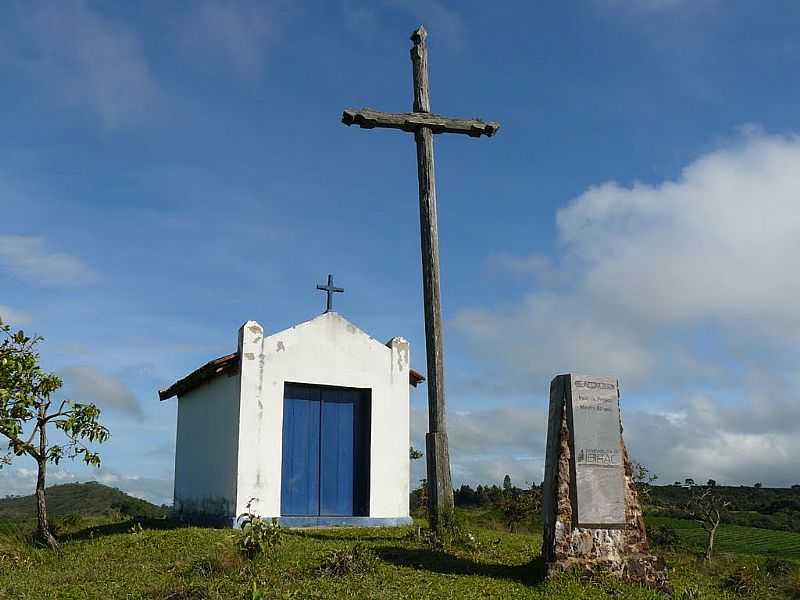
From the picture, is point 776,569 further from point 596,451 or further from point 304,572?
point 304,572

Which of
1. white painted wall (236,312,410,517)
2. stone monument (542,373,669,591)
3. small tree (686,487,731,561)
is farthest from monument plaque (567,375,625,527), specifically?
small tree (686,487,731,561)

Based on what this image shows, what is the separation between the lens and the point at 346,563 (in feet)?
36.6

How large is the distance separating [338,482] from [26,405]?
631 cm

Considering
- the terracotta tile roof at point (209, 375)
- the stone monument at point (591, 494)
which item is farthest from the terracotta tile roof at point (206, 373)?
the stone monument at point (591, 494)

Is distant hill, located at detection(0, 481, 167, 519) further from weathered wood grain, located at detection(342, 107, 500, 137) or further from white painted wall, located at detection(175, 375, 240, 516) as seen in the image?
weathered wood grain, located at detection(342, 107, 500, 137)

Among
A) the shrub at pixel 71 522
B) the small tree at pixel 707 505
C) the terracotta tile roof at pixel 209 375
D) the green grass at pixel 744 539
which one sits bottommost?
the green grass at pixel 744 539

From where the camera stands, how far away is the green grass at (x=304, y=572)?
33.4 feet

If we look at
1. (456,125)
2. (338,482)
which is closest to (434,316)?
(456,125)

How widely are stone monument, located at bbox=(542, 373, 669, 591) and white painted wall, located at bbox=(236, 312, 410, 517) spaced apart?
6593 millimetres

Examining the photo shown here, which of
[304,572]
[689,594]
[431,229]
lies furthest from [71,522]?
[689,594]

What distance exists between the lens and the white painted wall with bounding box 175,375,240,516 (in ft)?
54.2

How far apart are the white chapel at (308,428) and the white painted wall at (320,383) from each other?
2cm

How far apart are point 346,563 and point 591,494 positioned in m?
3.46

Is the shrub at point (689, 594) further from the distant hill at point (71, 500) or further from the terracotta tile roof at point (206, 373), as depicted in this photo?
the distant hill at point (71, 500)
